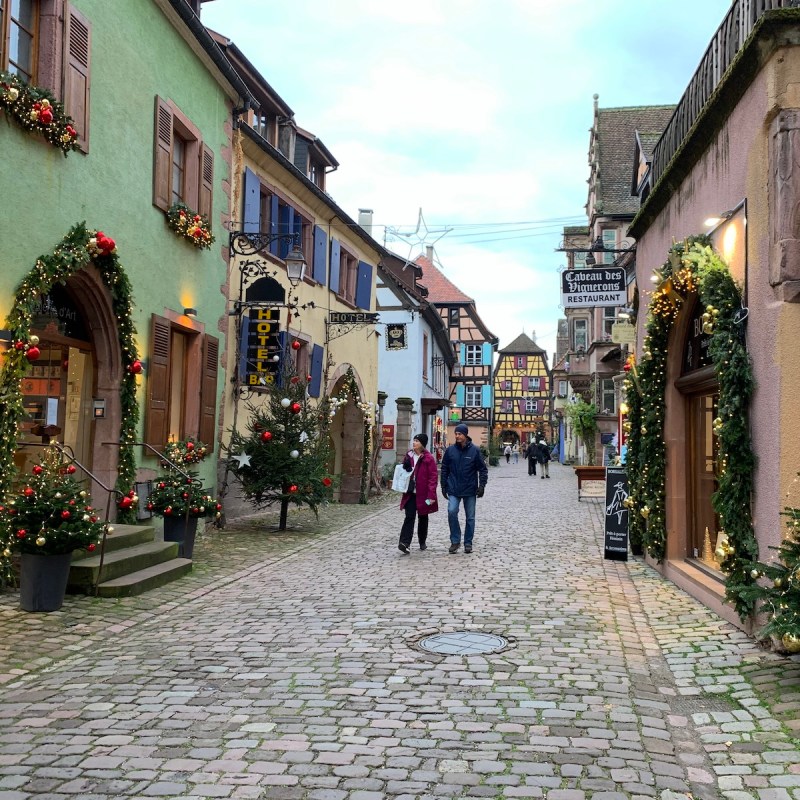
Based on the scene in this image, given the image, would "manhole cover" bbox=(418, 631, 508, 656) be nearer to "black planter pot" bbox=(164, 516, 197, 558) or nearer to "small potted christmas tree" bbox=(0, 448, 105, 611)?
"small potted christmas tree" bbox=(0, 448, 105, 611)

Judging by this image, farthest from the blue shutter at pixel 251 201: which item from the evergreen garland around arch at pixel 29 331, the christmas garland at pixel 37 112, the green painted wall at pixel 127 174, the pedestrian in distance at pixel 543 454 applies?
the pedestrian in distance at pixel 543 454

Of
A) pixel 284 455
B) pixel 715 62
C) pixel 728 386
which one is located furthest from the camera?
pixel 284 455

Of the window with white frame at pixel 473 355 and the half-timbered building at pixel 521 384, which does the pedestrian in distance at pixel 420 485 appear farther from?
the half-timbered building at pixel 521 384

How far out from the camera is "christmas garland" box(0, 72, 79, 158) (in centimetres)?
842

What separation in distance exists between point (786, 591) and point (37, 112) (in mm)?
7826

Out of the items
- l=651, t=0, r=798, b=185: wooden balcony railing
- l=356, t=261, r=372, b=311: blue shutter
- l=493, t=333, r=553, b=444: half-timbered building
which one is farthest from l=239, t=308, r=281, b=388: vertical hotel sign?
l=493, t=333, r=553, b=444: half-timbered building

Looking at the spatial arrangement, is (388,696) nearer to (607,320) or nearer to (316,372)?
(316,372)

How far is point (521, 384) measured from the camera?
274 feet

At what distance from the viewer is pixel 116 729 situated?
4.78m

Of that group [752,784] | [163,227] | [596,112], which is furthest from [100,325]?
[596,112]

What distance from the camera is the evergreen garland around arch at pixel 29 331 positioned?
8.35 m

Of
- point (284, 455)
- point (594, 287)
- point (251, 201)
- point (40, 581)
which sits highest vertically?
point (251, 201)

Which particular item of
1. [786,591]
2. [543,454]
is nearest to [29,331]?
[786,591]

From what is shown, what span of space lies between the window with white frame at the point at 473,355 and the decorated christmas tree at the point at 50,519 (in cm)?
5036
